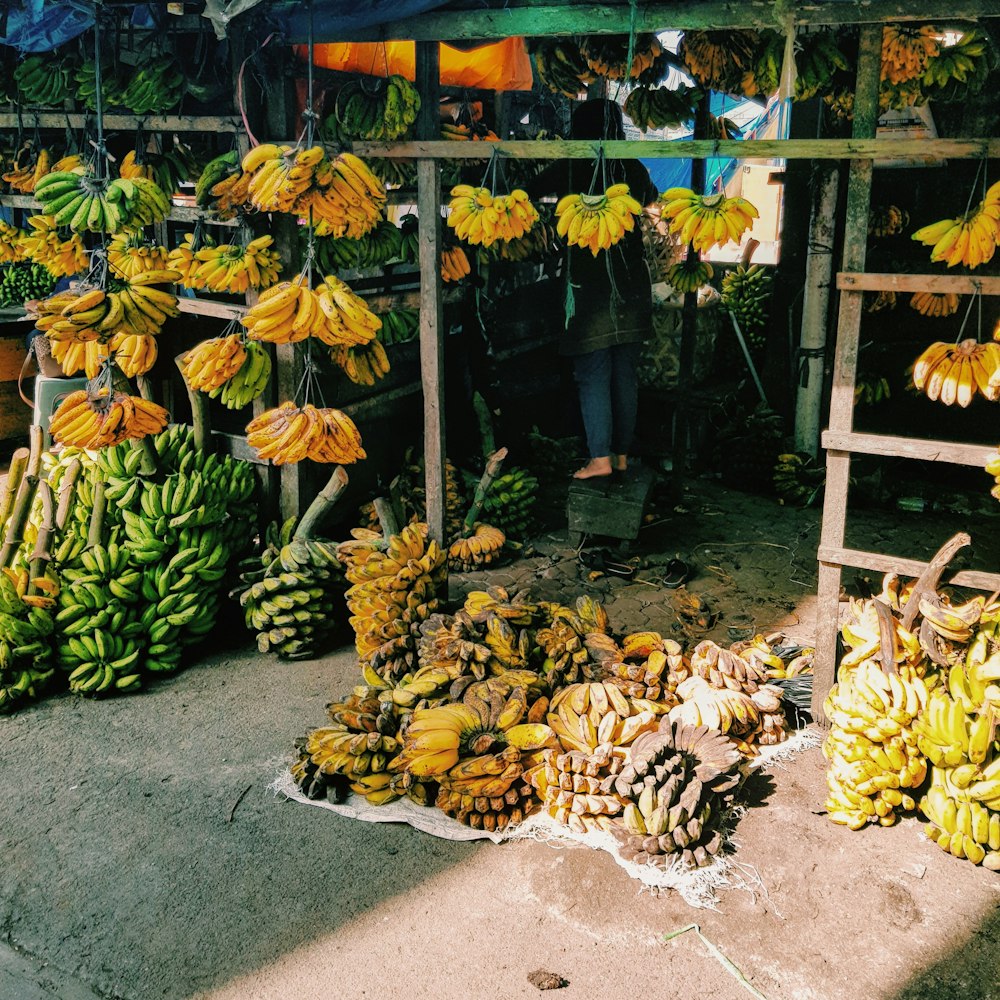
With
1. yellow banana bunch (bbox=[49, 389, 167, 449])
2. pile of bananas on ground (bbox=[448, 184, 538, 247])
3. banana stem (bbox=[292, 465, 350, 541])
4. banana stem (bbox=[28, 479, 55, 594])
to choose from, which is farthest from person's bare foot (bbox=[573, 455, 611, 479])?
banana stem (bbox=[28, 479, 55, 594])

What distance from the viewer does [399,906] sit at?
335 cm

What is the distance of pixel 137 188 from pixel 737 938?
413 cm

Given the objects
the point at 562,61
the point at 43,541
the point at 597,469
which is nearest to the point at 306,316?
the point at 43,541

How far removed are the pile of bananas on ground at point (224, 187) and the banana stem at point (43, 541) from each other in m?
1.68

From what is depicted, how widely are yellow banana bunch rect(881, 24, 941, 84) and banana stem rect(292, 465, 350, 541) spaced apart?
11.4 feet

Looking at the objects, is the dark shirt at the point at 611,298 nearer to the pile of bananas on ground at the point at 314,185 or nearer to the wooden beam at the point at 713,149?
the wooden beam at the point at 713,149

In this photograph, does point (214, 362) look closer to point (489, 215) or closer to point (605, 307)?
point (489, 215)

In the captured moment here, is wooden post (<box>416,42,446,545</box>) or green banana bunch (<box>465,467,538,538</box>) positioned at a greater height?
wooden post (<box>416,42,446,545</box>)

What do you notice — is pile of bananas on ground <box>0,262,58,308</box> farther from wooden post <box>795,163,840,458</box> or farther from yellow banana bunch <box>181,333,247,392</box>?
wooden post <box>795,163,840,458</box>

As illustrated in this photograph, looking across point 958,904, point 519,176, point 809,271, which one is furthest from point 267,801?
point 809,271

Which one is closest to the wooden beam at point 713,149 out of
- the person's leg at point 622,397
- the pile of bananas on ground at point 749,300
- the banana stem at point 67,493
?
the person's leg at point 622,397

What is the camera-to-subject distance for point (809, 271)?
7594 mm

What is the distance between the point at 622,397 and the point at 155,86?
3249mm

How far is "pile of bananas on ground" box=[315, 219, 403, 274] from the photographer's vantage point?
5.18 metres
